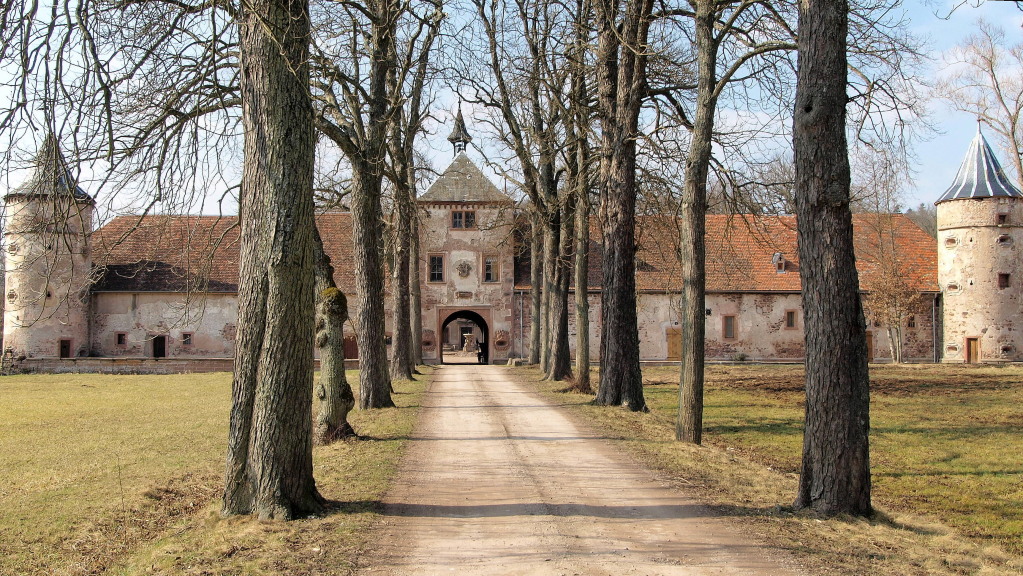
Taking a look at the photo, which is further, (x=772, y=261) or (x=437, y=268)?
(x=772, y=261)

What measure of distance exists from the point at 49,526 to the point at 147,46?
4646 mm

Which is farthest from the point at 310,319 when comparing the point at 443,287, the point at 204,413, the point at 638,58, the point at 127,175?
the point at 443,287

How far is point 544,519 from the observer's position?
6.85 metres

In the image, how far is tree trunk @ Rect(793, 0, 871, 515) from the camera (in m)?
7.17

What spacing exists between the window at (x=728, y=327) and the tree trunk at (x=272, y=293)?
33.7m

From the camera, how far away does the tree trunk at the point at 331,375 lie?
11297 millimetres

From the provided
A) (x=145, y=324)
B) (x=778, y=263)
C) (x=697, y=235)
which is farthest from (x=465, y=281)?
(x=697, y=235)

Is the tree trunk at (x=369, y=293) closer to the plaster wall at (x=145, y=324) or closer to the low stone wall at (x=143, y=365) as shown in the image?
the low stone wall at (x=143, y=365)

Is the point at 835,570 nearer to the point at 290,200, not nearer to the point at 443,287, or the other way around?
the point at 290,200

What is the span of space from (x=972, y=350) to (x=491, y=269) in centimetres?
2241

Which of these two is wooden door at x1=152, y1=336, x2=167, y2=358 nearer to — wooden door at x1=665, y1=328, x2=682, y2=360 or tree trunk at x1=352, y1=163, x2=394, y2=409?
wooden door at x1=665, y1=328, x2=682, y2=360

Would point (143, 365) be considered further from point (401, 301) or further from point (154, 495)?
point (154, 495)

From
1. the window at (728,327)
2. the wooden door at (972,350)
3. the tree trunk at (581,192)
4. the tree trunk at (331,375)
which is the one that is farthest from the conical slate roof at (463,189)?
the tree trunk at (331,375)

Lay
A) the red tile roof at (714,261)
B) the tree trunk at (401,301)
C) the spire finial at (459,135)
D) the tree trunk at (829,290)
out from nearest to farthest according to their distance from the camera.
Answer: the tree trunk at (829,290) → the tree trunk at (401,301) → the spire finial at (459,135) → the red tile roof at (714,261)
